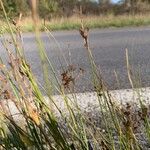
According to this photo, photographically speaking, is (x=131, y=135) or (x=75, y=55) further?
(x=75, y=55)

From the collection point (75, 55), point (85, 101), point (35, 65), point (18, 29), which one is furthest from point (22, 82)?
point (75, 55)

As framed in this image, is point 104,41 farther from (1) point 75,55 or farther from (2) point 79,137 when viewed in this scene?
(2) point 79,137

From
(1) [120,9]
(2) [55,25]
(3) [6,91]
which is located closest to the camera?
(3) [6,91]

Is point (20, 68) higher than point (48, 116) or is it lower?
higher

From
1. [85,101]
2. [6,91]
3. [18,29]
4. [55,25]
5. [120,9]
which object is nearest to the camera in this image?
[18,29]

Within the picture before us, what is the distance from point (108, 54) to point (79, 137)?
25.5 ft

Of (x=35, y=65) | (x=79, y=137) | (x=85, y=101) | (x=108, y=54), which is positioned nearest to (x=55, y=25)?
(x=108, y=54)

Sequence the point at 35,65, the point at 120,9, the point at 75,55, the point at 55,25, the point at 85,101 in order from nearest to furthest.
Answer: the point at 85,101
the point at 35,65
the point at 75,55
the point at 55,25
the point at 120,9

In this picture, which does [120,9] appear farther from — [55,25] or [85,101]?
[85,101]

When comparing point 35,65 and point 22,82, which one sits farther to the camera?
point 35,65

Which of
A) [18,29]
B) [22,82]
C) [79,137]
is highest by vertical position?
[18,29]

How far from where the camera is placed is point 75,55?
9.55 m

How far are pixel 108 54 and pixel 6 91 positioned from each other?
790 cm

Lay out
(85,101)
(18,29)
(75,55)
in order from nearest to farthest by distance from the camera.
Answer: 1. (18,29)
2. (85,101)
3. (75,55)
